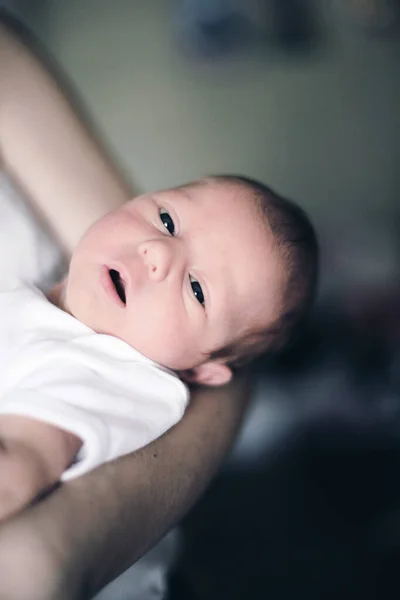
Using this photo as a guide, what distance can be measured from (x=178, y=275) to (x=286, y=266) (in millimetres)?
88

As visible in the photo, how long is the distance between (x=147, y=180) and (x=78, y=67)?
13 centimetres

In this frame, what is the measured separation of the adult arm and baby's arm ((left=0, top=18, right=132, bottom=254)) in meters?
0.23

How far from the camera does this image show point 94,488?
39cm

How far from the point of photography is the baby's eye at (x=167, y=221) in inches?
19.8

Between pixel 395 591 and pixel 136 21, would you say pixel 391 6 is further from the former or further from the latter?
pixel 395 591

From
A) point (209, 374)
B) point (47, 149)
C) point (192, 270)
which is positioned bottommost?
point (209, 374)

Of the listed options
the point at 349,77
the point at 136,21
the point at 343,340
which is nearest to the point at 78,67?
the point at 136,21

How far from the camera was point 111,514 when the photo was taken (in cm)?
38

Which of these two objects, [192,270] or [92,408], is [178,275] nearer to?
[192,270]

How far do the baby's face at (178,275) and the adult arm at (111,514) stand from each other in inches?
2.7

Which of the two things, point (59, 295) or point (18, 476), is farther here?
point (59, 295)

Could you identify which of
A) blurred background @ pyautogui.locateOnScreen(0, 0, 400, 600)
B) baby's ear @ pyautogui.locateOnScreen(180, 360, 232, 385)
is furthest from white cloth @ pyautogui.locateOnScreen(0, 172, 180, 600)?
baby's ear @ pyautogui.locateOnScreen(180, 360, 232, 385)

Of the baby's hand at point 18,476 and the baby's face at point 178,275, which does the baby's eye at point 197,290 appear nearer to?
the baby's face at point 178,275

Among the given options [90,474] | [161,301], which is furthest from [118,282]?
[90,474]
